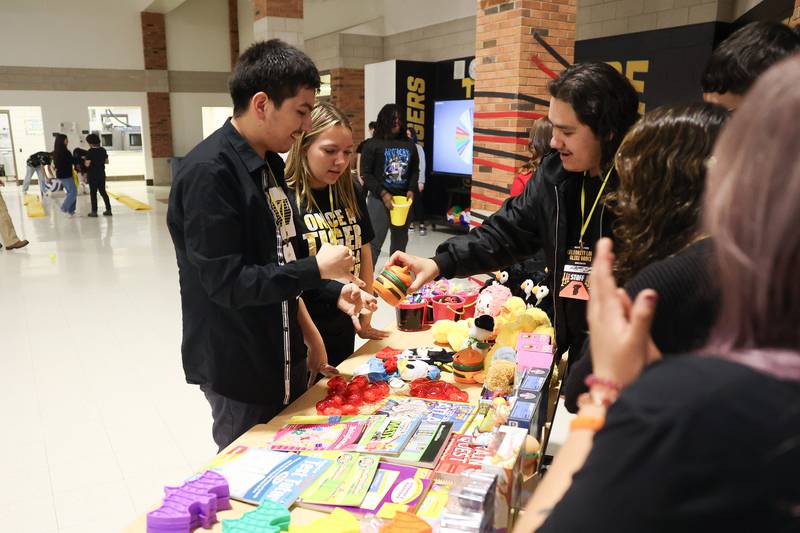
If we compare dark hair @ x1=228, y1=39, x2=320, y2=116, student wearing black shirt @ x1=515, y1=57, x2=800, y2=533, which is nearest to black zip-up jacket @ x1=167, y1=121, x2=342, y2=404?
dark hair @ x1=228, y1=39, x2=320, y2=116

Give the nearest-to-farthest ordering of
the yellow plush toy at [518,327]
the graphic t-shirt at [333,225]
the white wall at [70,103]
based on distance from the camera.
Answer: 1. the yellow plush toy at [518,327]
2. the graphic t-shirt at [333,225]
3. the white wall at [70,103]

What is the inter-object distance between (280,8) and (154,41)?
10.2 m

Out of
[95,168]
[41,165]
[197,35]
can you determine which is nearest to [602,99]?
[95,168]

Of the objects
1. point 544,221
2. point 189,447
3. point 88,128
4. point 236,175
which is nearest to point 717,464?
point 236,175

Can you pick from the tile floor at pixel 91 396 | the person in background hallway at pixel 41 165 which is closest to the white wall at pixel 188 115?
the person in background hallway at pixel 41 165

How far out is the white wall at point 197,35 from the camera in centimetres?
1695

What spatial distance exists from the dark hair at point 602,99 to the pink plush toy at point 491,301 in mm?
820

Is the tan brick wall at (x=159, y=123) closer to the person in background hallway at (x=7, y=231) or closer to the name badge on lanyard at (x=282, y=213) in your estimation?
the person in background hallway at (x=7, y=231)

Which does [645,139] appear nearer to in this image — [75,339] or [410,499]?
[410,499]

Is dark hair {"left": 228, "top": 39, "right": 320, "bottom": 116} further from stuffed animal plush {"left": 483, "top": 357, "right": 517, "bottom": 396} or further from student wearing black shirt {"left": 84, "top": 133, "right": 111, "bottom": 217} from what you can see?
student wearing black shirt {"left": 84, "top": 133, "right": 111, "bottom": 217}

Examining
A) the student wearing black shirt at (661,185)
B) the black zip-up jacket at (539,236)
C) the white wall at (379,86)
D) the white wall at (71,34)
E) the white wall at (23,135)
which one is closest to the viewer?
the student wearing black shirt at (661,185)

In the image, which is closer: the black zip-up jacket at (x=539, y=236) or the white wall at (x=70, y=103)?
the black zip-up jacket at (x=539, y=236)

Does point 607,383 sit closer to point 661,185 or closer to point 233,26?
point 661,185

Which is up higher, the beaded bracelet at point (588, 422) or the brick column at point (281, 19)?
the brick column at point (281, 19)
